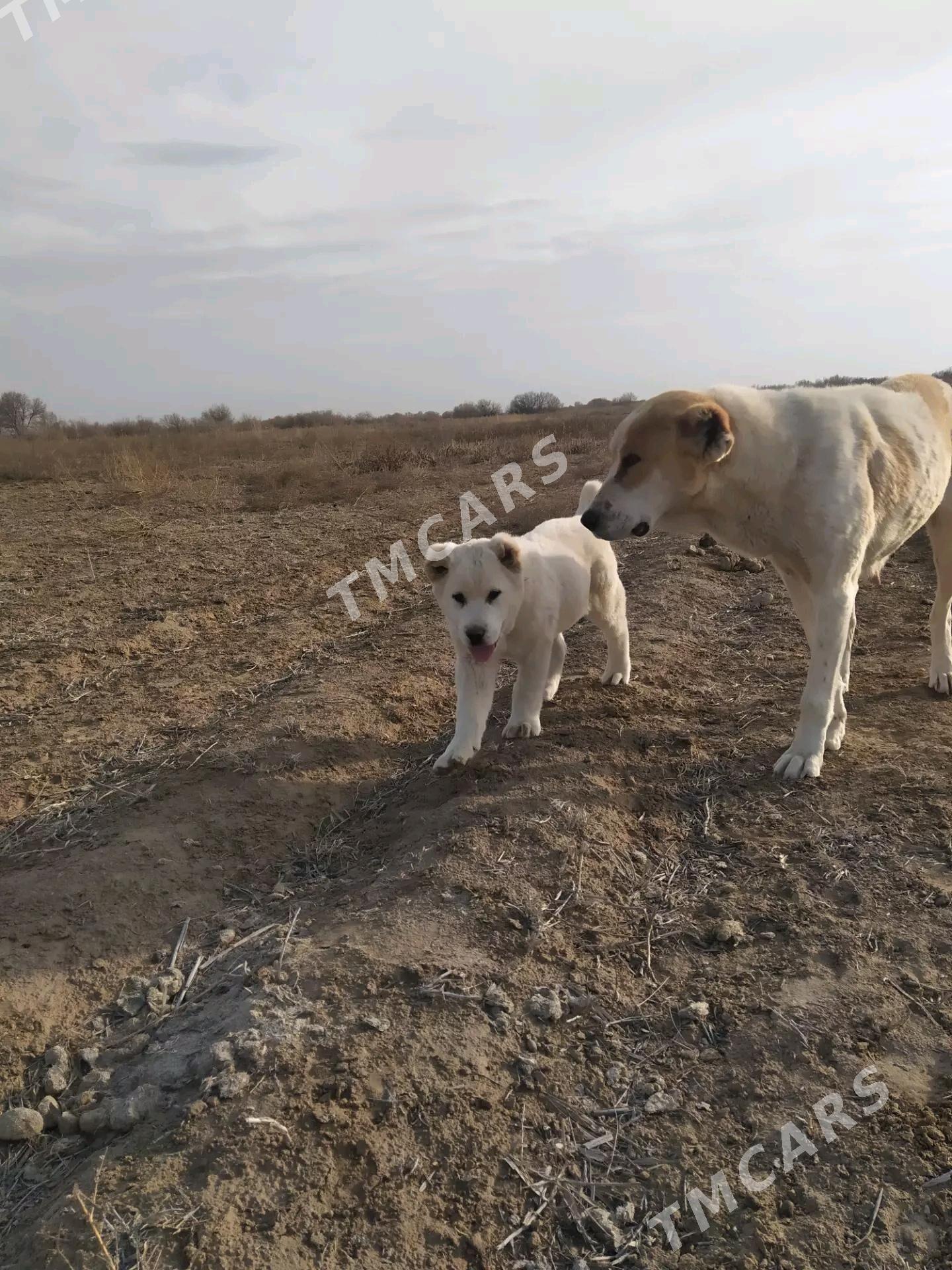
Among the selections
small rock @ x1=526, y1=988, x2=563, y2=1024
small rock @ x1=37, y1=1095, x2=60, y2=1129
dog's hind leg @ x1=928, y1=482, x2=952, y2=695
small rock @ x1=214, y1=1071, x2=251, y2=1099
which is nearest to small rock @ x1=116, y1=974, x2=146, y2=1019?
small rock @ x1=37, y1=1095, x2=60, y2=1129

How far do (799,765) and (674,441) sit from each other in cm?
168

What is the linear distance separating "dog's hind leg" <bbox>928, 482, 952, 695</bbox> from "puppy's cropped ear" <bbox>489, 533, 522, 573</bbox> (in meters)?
2.70

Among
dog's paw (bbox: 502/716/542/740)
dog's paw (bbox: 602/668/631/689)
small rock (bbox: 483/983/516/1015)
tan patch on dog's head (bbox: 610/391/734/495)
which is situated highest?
tan patch on dog's head (bbox: 610/391/734/495)

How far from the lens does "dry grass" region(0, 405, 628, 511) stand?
15273 mm

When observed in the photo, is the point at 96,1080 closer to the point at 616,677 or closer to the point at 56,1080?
the point at 56,1080

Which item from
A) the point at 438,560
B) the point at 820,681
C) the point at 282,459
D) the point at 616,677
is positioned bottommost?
the point at 616,677

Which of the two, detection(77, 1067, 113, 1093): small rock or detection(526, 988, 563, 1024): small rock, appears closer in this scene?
detection(77, 1067, 113, 1093): small rock

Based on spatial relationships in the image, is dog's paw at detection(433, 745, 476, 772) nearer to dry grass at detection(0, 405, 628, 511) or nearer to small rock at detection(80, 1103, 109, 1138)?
small rock at detection(80, 1103, 109, 1138)

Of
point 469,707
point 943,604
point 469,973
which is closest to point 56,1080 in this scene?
point 469,973

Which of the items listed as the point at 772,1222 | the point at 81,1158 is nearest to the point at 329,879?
the point at 81,1158

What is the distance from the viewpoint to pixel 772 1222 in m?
2.00

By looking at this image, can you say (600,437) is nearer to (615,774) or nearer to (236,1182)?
(615,774)

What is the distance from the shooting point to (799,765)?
13.4 ft

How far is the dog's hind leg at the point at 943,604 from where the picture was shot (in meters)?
5.11
